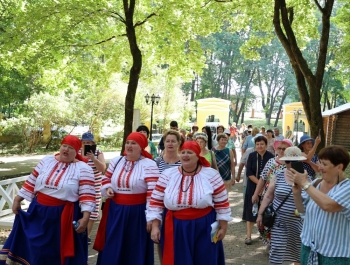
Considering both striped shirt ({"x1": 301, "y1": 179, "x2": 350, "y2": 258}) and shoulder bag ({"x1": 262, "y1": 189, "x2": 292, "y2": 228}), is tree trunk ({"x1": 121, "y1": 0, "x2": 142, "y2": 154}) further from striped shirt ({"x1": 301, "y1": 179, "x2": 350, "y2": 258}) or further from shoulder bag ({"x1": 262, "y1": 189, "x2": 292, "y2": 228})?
striped shirt ({"x1": 301, "y1": 179, "x2": 350, "y2": 258})

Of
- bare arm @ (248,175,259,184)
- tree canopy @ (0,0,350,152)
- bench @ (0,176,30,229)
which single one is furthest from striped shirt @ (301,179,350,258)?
tree canopy @ (0,0,350,152)

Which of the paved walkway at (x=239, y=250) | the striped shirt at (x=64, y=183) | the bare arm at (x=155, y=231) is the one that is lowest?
the paved walkway at (x=239, y=250)

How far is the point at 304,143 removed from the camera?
6457 mm

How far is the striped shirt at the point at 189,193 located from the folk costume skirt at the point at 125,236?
0.56m

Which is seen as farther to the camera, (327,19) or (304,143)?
(327,19)

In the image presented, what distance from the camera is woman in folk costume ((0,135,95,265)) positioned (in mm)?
4867

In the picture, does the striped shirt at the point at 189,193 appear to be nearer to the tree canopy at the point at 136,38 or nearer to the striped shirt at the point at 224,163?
the striped shirt at the point at 224,163

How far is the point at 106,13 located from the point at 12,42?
3173 mm

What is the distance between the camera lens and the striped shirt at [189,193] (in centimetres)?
427

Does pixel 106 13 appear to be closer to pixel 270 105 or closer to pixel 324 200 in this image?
pixel 324 200

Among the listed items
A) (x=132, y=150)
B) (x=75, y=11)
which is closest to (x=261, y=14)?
(x=75, y=11)

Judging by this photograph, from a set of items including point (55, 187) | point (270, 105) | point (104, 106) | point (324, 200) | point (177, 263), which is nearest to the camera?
point (324, 200)

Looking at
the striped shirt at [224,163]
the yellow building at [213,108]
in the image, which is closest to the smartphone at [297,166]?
the striped shirt at [224,163]

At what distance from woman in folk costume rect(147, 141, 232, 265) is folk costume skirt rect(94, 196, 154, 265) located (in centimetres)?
56
